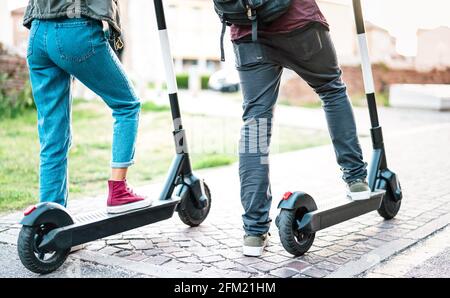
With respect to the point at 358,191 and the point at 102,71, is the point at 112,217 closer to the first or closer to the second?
the point at 102,71

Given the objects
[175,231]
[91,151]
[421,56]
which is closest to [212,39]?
[421,56]

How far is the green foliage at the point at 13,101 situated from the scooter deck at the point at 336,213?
8.40 meters

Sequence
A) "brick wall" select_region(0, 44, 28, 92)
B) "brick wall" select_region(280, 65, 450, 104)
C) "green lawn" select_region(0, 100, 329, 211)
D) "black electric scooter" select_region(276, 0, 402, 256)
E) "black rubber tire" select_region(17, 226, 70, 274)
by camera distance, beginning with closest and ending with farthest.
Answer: "black rubber tire" select_region(17, 226, 70, 274), "black electric scooter" select_region(276, 0, 402, 256), "green lawn" select_region(0, 100, 329, 211), "brick wall" select_region(0, 44, 28, 92), "brick wall" select_region(280, 65, 450, 104)

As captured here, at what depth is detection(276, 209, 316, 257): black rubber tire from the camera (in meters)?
3.38

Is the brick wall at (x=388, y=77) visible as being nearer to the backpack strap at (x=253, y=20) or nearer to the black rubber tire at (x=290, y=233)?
the black rubber tire at (x=290, y=233)

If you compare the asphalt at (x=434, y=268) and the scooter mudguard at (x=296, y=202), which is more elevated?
the scooter mudguard at (x=296, y=202)

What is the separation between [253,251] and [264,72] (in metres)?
1.00

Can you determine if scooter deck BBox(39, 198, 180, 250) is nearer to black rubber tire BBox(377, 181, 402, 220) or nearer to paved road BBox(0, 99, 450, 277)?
paved road BBox(0, 99, 450, 277)

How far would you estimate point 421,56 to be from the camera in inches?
777

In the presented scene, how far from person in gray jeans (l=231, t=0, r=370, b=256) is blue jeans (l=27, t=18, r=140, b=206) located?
65 centimetres

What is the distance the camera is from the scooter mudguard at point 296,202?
339 cm

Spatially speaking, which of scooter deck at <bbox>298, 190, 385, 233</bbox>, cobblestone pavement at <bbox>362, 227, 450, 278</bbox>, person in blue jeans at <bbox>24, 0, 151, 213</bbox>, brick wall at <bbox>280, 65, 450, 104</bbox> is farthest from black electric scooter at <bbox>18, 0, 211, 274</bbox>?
brick wall at <bbox>280, 65, 450, 104</bbox>

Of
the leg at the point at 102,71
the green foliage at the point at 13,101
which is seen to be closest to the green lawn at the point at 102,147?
the green foliage at the point at 13,101

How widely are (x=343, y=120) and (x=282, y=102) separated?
1261cm
